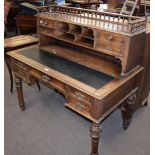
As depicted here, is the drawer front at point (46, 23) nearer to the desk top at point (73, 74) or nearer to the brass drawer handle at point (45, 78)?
the desk top at point (73, 74)

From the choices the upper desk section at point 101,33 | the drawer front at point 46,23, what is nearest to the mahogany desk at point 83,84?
the upper desk section at point 101,33

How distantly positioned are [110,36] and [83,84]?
0.41 metres

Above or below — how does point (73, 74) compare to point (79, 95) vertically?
above

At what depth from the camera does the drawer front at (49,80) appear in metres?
1.56

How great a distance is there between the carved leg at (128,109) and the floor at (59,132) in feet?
0.35

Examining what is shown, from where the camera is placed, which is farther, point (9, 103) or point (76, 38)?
point (9, 103)

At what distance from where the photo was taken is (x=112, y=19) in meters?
1.59

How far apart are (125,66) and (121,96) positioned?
0.85ft

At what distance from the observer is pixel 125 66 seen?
4.78 ft

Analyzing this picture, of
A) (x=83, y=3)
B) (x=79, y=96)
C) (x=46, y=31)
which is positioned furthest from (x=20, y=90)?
(x=83, y=3)

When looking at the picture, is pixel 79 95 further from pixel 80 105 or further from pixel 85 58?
pixel 85 58
